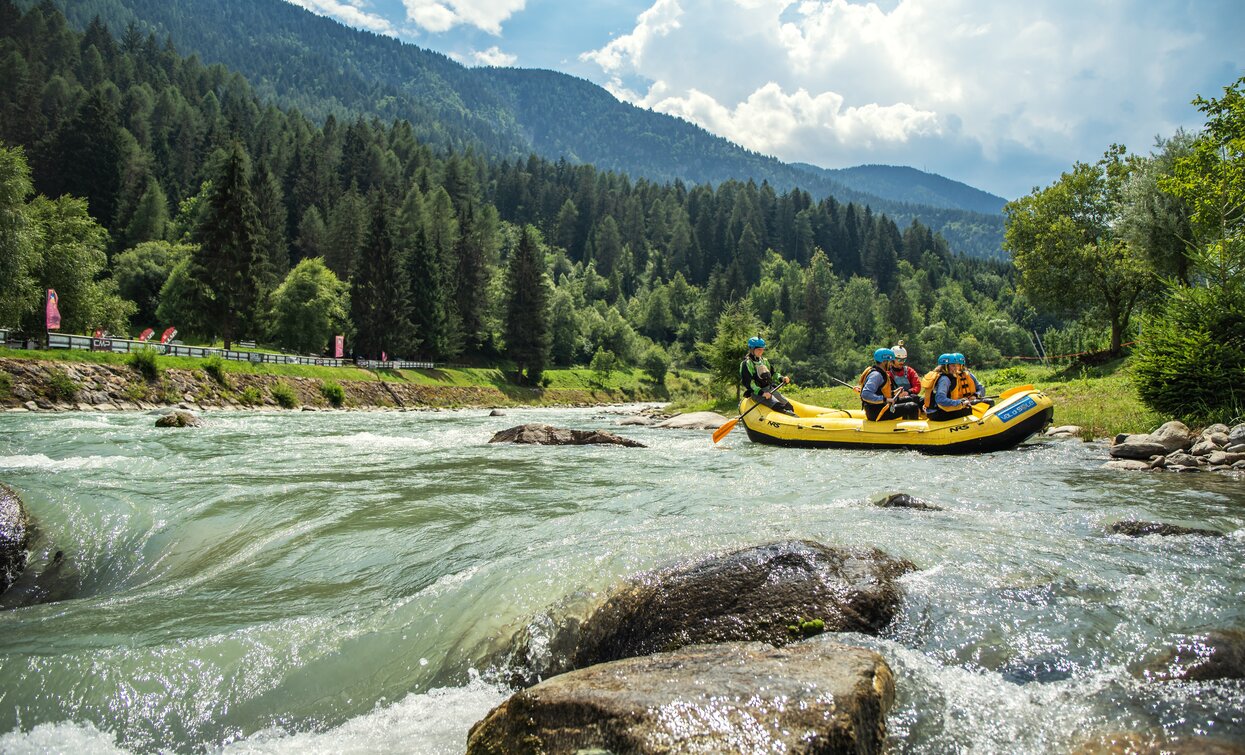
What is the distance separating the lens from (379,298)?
2496 inches

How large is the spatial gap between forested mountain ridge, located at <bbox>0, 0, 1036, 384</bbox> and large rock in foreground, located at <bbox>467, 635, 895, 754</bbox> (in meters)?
40.0

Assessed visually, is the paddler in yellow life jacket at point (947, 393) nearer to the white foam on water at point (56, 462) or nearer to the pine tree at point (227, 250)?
the white foam on water at point (56, 462)

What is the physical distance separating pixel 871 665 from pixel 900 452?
13.7 metres

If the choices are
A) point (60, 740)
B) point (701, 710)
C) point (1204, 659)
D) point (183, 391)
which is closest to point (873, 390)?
point (1204, 659)

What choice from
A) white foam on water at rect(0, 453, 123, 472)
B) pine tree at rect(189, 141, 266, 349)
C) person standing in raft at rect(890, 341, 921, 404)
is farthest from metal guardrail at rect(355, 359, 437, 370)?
person standing in raft at rect(890, 341, 921, 404)

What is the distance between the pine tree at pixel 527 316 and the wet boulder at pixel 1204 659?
70.7 metres

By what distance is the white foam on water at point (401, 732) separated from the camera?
13.6 feet

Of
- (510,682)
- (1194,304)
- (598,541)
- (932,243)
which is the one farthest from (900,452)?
(932,243)

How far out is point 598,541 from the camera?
788 centimetres

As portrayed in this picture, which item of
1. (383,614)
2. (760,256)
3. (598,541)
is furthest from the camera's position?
(760,256)

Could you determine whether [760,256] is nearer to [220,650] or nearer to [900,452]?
[900,452]

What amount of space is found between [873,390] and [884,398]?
365 mm

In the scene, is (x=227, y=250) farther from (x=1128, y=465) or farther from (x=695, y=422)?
(x=1128, y=465)

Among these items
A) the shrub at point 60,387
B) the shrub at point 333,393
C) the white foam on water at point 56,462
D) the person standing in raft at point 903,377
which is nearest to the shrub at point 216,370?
the shrub at point 333,393
